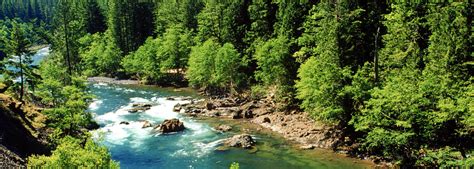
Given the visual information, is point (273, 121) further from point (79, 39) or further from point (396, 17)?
point (79, 39)

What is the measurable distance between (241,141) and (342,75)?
11.8 meters

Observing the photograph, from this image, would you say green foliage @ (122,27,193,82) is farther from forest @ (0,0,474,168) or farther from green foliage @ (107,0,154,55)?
green foliage @ (107,0,154,55)

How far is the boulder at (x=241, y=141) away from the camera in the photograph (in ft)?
143

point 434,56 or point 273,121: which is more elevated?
point 434,56

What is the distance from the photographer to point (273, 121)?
5200cm

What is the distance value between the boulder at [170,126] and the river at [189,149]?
895 millimetres

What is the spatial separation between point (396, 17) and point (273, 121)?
19566 mm

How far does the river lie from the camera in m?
38.9

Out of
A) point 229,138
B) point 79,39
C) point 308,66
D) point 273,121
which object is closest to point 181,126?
point 229,138

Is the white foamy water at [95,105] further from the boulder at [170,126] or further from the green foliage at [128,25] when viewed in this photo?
the green foliage at [128,25]

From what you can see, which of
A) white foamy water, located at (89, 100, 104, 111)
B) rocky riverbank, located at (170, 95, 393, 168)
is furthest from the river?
white foamy water, located at (89, 100, 104, 111)

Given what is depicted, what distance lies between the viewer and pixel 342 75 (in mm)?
41688

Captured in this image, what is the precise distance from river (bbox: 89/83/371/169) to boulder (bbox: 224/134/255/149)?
87 centimetres

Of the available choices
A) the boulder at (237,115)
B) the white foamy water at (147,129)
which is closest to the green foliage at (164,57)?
the white foamy water at (147,129)
